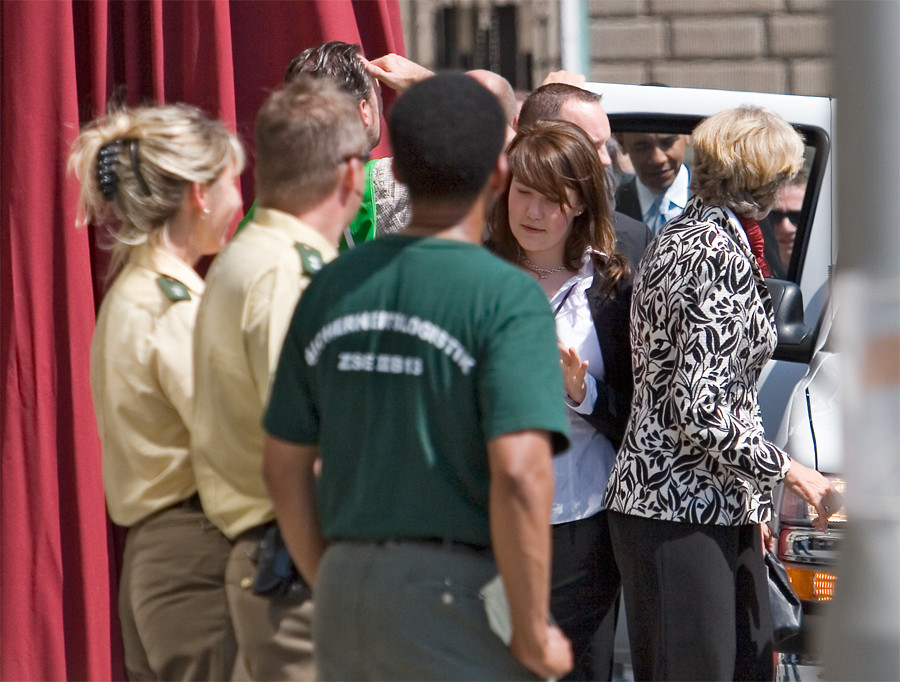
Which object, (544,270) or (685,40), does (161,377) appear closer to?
(544,270)

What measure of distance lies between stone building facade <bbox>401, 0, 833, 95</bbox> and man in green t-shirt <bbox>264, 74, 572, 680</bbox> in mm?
7010

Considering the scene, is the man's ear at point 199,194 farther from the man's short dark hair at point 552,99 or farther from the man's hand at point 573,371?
the man's short dark hair at point 552,99

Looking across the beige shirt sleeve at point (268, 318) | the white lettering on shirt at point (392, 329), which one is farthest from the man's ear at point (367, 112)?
the white lettering on shirt at point (392, 329)

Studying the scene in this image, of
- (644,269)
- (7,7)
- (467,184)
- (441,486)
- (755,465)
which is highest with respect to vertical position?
(7,7)

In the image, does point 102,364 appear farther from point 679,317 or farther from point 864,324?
point 864,324

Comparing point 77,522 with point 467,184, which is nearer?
point 467,184

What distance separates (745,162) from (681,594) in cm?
100

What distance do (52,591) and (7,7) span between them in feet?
5.17

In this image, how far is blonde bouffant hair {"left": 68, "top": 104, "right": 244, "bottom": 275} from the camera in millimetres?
2340

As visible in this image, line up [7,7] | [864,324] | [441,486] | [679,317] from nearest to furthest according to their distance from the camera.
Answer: [864,324] < [441,486] < [679,317] < [7,7]

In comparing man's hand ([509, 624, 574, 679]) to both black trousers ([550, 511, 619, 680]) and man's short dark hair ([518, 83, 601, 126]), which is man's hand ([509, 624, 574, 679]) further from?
man's short dark hair ([518, 83, 601, 126])

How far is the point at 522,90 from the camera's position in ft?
30.1

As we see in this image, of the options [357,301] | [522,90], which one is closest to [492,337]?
[357,301]

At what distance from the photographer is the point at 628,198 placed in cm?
482
